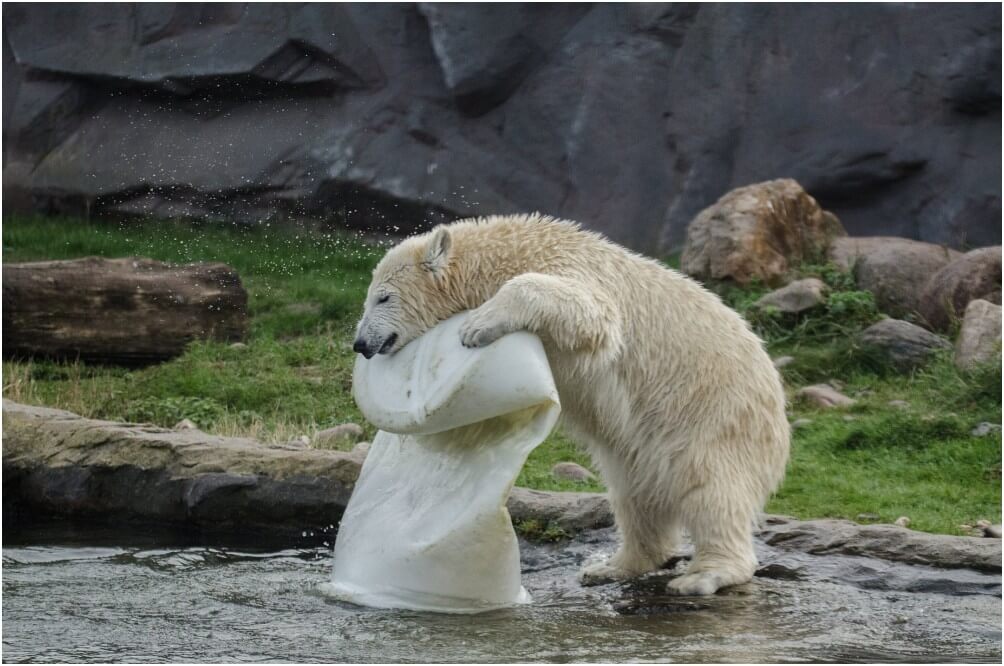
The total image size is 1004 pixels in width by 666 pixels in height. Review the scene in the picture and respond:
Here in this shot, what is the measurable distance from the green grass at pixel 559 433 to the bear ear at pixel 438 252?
118cm

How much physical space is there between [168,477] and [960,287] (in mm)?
5383

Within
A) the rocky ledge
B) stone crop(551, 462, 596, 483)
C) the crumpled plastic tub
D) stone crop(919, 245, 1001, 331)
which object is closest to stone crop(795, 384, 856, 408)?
stone crop(919, 245, 1001, 331)

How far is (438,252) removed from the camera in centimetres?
452

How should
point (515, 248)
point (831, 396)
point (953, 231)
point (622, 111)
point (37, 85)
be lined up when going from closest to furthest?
1. point (515, 248)
2. point (831, 396)
3. point (953, 231)
4. point (622, 111)
5. point (37, 85)

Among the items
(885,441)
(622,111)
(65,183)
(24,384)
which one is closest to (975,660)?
(885,441)

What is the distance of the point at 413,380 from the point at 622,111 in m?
7.77

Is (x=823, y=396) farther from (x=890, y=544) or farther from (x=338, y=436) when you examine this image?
(x=890, y=544)

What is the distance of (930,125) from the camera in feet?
35.0

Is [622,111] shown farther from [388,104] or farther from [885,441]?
[885,441]

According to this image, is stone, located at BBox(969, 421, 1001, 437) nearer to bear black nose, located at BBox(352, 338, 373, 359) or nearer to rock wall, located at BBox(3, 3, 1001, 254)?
bear black nose, located at BBox(352, 338, 373, 359)

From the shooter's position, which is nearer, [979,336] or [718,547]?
[718,547]

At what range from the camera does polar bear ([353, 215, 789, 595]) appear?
443 centimetres

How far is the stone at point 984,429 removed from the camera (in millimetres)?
6641

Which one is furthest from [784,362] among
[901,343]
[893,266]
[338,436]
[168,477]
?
[168,477]
